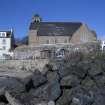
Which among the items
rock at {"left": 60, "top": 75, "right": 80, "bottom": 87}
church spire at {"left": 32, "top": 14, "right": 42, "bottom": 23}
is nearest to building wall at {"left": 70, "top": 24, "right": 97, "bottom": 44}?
church spire at {"left": 32, "top": 14, "right": 42, "bottom": 23}

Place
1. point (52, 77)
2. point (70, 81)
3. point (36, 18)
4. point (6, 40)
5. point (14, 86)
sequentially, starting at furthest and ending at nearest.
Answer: point (36, 18) → point (6, 40) → point (52, 77) → point (70, 81) → point (14, 86)

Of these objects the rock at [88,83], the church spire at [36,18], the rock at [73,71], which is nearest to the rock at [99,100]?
the rock at [88,83]

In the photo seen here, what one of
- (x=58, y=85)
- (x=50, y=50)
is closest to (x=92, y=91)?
(x=58, y=85)

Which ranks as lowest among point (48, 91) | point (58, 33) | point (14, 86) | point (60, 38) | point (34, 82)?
point (48, 91)

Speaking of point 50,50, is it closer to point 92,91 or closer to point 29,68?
point 29,68

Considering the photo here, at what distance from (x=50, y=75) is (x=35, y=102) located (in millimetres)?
6987

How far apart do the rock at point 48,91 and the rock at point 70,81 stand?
0.80 m

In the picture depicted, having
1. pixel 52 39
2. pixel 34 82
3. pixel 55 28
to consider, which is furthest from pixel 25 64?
pixel 55 28

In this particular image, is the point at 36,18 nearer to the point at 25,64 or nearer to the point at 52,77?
the point at 25,64

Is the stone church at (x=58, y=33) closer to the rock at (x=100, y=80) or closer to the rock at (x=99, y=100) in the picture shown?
the rock at (x=100, y=80)

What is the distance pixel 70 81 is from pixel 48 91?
254 centimetres

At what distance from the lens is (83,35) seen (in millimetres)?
68375

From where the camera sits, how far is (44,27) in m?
68.6

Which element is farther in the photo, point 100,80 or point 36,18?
point 36,18
